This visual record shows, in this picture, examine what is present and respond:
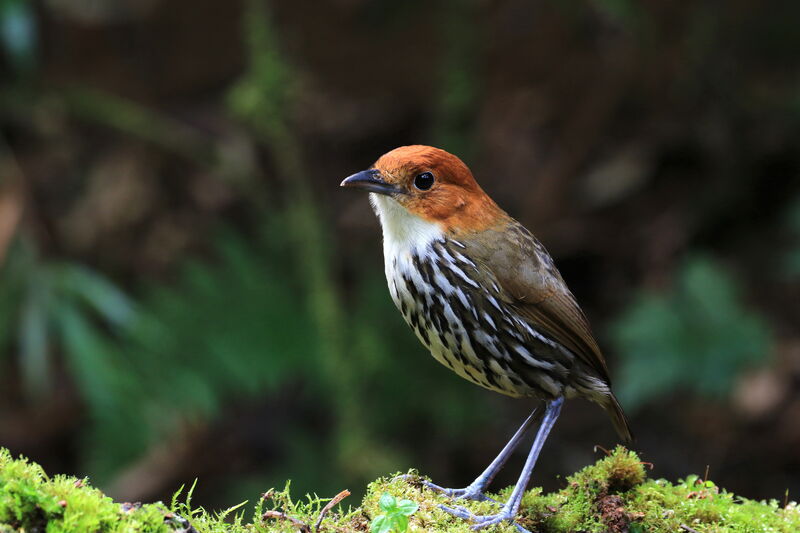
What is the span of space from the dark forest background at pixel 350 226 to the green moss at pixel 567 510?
89.8 inches

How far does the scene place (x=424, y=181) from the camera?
306cm

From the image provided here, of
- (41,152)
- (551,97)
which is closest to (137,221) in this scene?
(41,152)

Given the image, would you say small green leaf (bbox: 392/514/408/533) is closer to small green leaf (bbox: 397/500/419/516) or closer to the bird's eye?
small green leaf (bbox: 397/500/419/516)

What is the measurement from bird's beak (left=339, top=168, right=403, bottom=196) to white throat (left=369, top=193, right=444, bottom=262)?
5 centimetres

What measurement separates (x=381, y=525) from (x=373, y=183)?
1128 millimetres

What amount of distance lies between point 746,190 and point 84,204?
13.9 ft

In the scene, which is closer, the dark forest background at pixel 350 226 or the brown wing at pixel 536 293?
the brown wing at pixel 536 293

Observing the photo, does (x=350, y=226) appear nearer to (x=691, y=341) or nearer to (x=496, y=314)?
(x=691, y=341)

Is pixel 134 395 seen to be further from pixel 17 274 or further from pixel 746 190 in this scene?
pixel 746 190

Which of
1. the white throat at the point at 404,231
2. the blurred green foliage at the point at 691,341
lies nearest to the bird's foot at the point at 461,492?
the white throat at the point at 404,231

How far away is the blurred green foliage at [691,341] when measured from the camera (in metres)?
5.05

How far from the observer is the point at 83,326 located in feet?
17.3

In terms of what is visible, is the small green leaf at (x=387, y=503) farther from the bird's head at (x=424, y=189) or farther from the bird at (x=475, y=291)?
the bird's head at (x=424, y=189)

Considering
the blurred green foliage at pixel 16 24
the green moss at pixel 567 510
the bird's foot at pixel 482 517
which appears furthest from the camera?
the blurred green foliage at pixel 16 24
